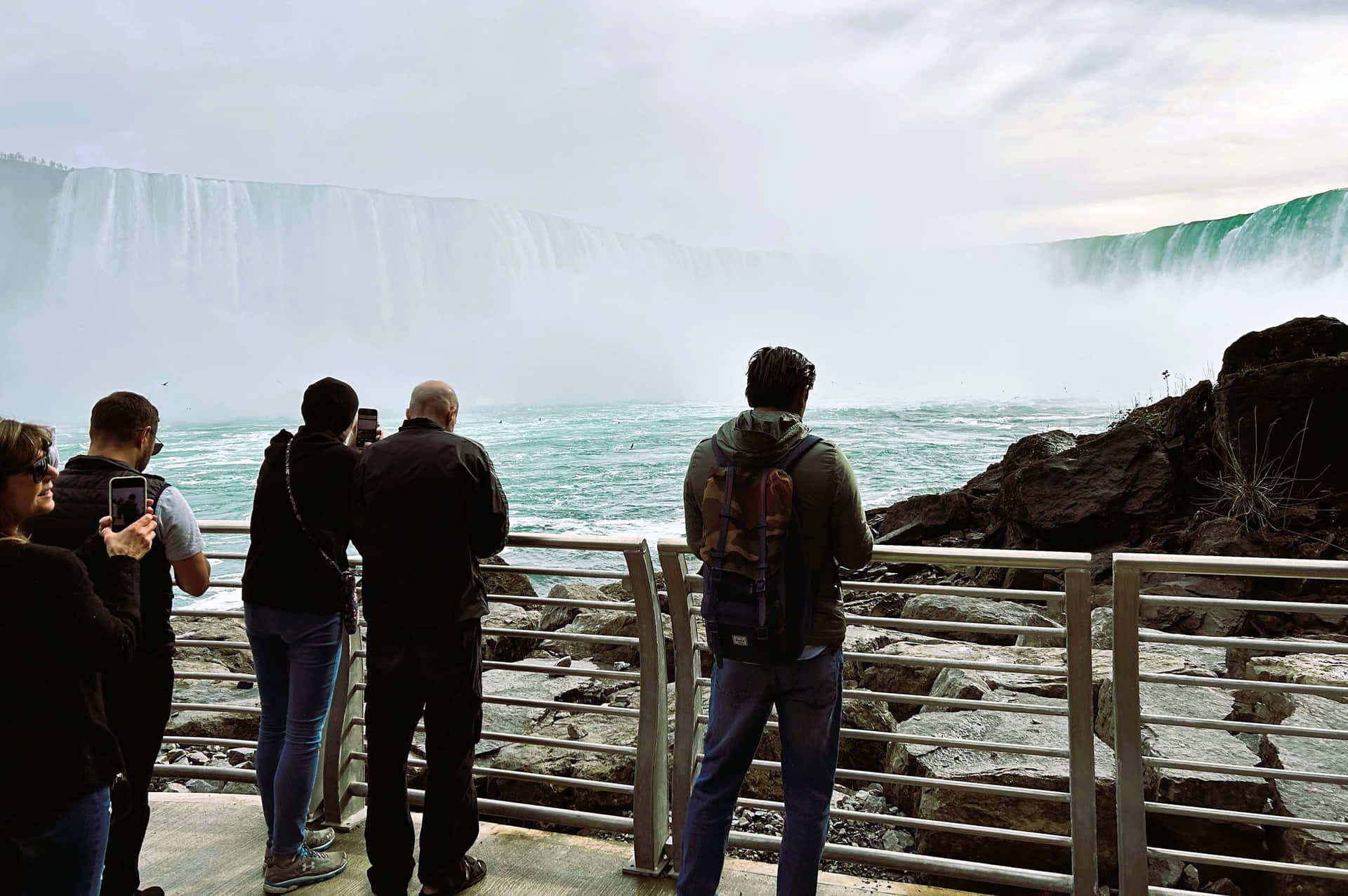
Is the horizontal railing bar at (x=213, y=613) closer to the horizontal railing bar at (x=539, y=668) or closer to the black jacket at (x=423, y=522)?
the horizontal railing bar at (x=539, y=668)

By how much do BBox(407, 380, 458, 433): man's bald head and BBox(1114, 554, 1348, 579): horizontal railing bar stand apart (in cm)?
193

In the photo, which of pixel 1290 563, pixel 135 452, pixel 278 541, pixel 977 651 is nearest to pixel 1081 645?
pixel 1290 563

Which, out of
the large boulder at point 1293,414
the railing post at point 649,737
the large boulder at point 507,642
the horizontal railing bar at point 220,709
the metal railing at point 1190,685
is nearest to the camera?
the metal railing at point 1190,685

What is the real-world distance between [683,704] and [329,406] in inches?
56.5

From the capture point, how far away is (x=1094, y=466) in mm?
11344

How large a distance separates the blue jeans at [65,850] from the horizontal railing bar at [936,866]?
1.65 metres

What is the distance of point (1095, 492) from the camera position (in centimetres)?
1111

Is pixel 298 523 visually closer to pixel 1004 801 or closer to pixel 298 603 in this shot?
pixel 298 603

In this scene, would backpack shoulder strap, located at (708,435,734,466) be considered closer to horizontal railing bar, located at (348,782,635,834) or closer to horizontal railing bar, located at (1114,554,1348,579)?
horizontal railing bar, located at (1114,554,1348,579)

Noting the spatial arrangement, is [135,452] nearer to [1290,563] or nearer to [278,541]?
[278,541]

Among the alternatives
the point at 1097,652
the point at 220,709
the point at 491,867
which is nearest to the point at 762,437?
the point at 491,867

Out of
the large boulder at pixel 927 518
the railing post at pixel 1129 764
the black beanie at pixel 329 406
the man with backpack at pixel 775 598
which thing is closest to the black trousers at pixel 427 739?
the black beanie at pixel 329 406

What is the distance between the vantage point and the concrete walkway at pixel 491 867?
3043 millimetres

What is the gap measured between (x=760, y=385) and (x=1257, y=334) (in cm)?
1006
